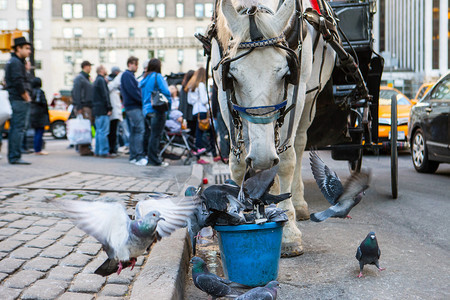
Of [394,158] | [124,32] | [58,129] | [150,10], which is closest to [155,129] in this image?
[394,158]

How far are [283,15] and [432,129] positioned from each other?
6956 millimetres

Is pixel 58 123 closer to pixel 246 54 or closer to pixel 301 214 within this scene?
pixel 301 214

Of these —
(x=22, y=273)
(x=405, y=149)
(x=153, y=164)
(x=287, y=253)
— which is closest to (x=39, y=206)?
(x=22, y=273)

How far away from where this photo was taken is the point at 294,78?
3686 mm

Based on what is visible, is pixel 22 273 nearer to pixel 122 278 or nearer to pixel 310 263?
pixel 122 278

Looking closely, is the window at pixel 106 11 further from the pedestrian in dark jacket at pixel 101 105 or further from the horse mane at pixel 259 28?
the horse mane at pixel 259 28

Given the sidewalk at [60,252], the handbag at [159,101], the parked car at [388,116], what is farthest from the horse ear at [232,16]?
the parked car at [388,116]

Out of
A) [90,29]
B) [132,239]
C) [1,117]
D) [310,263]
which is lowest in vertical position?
[310,263]

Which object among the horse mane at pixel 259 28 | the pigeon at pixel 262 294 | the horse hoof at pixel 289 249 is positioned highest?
the horse mane at pixel 259 28

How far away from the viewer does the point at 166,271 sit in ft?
11.8

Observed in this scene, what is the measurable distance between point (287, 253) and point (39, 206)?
298cm

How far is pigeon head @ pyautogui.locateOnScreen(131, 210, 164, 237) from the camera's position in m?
3.22

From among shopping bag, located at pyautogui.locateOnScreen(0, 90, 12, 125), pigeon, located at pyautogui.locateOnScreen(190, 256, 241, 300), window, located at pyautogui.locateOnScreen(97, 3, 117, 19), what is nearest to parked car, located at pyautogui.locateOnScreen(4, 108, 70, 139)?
shopping bag, located at pyautogui.locateOnScreen(0, 90, 12, 125)

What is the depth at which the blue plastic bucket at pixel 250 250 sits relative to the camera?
3504 mm
